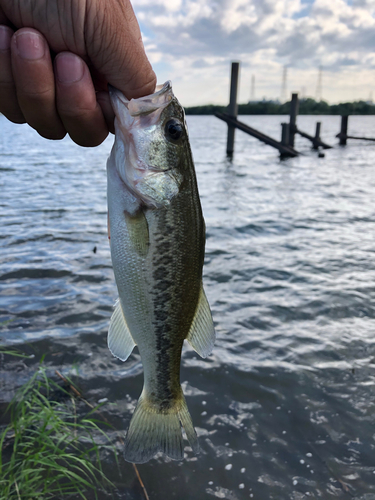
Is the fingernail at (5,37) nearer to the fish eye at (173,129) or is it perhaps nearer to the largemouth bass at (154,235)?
the largemouth bass at (154,235)

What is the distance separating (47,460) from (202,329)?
2375mm

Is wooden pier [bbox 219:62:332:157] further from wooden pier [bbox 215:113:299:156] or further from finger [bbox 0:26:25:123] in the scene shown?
finger [bbox 0:26:25:123]

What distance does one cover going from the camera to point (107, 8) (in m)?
1.70

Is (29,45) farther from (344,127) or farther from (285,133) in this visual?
(344,127)

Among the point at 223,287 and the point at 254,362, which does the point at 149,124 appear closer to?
→ the point at 254,362

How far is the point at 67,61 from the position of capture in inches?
70.1

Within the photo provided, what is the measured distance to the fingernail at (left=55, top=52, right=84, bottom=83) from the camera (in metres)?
1.78

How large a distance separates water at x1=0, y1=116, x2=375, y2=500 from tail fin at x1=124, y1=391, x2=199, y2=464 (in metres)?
1.97

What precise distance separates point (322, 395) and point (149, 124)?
425 centimetres

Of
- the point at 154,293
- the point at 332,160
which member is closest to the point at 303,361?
the point at 154,293

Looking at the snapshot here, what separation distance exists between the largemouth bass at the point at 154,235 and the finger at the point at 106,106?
12 cm

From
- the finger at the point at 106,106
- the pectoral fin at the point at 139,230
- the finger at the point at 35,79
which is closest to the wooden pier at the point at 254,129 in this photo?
the finger at the point at 106,106

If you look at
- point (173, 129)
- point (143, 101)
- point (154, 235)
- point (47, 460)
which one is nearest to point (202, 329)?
point (154, 235)

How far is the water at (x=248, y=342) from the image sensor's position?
158 inches
